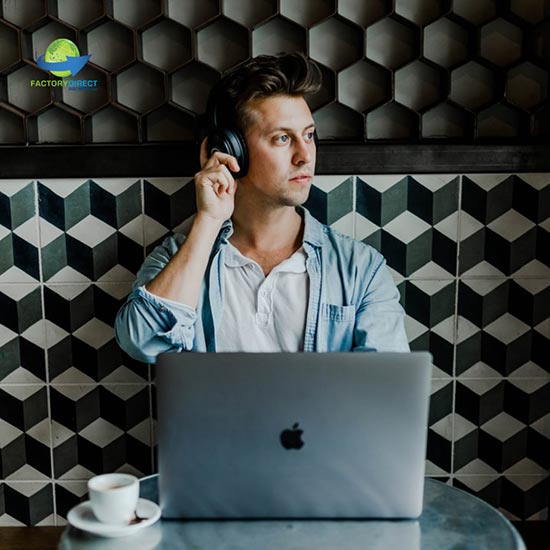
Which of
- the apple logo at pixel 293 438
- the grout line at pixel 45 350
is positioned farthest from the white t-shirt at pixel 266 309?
the apple logo at pixel 293 438

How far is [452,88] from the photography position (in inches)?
83.0

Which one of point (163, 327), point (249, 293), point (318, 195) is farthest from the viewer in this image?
point (318, 195)

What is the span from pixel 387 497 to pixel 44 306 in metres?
1.34

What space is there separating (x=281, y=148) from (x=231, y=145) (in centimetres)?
13

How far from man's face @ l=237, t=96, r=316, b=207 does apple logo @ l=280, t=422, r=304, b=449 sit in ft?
2.76

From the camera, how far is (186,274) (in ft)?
5.55

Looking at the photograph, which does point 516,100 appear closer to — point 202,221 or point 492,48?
point 492,48

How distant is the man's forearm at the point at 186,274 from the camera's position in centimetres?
168

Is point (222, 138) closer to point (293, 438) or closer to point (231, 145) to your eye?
point (231, 145)

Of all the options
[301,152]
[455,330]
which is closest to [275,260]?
[301,152]

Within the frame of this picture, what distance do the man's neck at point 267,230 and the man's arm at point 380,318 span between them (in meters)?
0.24

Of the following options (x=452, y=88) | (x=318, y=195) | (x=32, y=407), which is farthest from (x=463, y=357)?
(x=32, y=407)

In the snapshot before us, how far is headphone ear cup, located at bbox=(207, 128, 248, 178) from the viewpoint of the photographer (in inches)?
71.7

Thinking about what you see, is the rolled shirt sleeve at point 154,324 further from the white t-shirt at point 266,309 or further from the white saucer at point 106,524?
the white saucer at point 106,524
